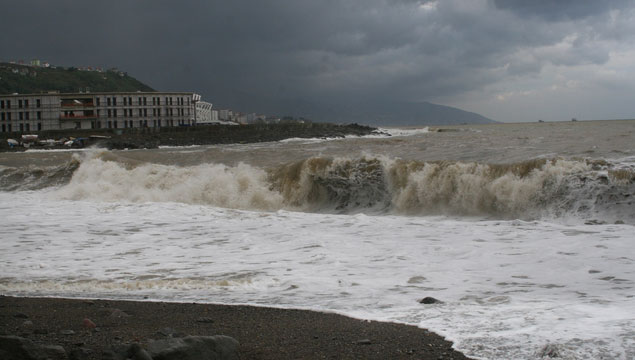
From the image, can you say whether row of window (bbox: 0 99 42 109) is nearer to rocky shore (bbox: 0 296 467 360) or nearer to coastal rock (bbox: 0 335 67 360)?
rocky shore (bbox: 0 296 467 360)

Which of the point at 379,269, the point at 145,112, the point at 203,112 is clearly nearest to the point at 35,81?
the point at 203,112

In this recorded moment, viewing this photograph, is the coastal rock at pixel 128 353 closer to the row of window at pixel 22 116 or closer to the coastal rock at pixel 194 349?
the coastal rock at pixel 194 349

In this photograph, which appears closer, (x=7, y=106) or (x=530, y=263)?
(x=530, y=263)

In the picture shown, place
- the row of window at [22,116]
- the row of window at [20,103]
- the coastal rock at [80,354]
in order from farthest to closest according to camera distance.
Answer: the row of window at [20,103] → the row of window at [22,116] → the coastal rock at [80,354]

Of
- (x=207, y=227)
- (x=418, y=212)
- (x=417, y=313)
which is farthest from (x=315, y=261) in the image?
(x=418, y=212)

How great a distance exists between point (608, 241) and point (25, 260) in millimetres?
10032

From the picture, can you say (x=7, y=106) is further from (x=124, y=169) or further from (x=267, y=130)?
(x=124, y=169)

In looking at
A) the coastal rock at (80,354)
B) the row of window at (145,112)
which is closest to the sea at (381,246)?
the coastal rock at (80,354)

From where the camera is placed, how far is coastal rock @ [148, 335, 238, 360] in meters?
3.89

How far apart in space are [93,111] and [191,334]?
337ft

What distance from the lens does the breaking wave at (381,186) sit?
42.2ft

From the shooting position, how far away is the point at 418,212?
1484 cm

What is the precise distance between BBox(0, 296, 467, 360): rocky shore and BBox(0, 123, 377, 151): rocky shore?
5777 cm

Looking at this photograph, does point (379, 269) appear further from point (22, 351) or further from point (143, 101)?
point (143, 101)
